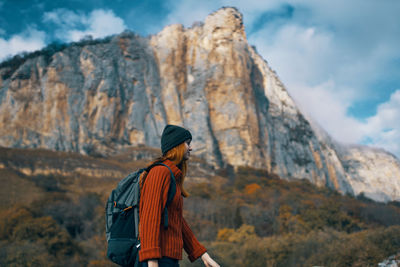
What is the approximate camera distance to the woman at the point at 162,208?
219 centimetres

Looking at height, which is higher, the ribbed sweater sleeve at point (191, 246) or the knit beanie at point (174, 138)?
the knit beanie at point (174, 138)

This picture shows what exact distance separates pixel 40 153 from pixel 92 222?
28548 mm

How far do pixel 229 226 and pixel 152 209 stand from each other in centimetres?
3233

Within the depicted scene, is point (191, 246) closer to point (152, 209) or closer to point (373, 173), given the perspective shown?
point (152, 209)

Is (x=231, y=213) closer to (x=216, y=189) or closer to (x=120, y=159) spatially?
(x=216, y=189)

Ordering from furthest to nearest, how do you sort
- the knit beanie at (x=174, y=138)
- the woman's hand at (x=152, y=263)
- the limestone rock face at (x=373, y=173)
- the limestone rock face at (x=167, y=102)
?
1. the limestone rock face at (x=373, y=173)
2. the limestone rock face at (x=167, y=102)
3. the knit beanie at (x=174, y=138)
4. the woman's hand at (x=152, y=263)

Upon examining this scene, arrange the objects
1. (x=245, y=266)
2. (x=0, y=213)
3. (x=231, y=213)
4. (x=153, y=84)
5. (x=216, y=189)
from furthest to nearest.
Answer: (x=153, y=84), (x=216, y=189), (x=231, y=213), (x=0, y=213), (x=245, y=266)

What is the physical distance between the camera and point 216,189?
4912 cm

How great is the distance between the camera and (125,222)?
231 cm

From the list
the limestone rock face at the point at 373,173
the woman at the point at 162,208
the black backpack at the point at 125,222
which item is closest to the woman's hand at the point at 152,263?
the woman at the point at 162,208

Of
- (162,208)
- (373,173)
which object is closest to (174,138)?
(162,208)

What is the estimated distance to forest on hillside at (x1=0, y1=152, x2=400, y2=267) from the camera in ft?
44.2

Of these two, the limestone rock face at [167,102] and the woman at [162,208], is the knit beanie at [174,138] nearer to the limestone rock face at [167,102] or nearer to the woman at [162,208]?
the woman at [162,208]

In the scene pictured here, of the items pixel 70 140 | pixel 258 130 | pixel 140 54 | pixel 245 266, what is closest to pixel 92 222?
pixel 245 266
